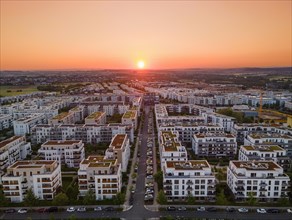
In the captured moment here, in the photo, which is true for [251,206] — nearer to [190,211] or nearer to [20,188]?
[190,211]

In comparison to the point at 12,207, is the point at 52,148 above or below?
above

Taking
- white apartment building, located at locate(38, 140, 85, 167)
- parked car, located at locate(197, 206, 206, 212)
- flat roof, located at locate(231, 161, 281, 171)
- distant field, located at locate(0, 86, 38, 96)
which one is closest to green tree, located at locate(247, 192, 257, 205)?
flat roof, located at locate(231, 161, 281, 171)

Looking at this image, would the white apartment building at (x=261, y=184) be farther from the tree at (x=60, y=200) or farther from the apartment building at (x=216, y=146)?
the tree at (x=60, y=200)

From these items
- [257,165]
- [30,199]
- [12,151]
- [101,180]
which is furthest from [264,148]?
[12,151]

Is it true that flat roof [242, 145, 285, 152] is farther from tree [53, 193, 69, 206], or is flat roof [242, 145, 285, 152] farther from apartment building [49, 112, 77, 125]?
apartment building [49, 112, 77, 125]

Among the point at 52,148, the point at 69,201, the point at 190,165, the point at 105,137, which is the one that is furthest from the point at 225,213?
the point at 105,137

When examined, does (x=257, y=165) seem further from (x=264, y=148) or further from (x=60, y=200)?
(x=60, y=200)
